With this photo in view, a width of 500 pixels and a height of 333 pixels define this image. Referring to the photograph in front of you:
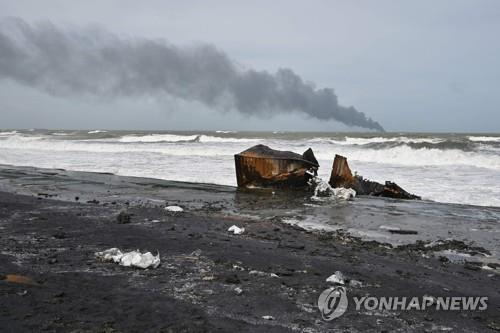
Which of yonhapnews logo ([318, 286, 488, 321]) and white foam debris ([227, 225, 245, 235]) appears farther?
white foam debris ([227, 225, 245, 235])

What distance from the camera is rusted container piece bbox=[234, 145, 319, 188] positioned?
A: 11.7 metres

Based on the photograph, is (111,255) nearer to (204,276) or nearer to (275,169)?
(204,276)

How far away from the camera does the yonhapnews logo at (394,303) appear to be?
→ 349 cm

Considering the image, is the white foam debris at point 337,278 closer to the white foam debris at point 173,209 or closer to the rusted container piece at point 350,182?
the white foam debris at point 173,209

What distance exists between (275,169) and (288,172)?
14.3 inches

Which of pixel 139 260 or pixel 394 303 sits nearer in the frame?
pixel 394 303

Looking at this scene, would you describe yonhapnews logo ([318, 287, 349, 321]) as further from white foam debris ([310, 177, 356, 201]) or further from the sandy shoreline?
white foam debris ([310, 177, 356, 201])

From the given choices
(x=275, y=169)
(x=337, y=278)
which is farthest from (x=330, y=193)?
(x=337, y=278)

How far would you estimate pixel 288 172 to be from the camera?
11703 millimetres

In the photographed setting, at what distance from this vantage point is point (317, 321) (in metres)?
3.17

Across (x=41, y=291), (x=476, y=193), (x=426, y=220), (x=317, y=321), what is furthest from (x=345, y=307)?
(x=476, y=193)

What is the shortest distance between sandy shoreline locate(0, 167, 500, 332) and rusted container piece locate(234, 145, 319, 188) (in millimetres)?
4118

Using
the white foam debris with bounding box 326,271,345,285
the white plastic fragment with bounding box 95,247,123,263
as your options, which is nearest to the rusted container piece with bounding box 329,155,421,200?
the white foam debris with bounding box 326,271,345,285

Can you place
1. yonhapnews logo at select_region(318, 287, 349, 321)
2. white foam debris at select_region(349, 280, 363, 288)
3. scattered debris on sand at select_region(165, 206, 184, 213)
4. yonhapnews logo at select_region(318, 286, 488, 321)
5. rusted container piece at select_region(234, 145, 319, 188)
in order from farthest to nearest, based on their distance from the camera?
rusted container piece at select_region(234, 145, 319, 188), scattered debris on sand at select_region(165, 206, 184, 213), white foam debris at select_region(349, 280, 363, 288), yonhapnews logo at select_region(318, 286, 488, 321), yonhapnews logo at select_region(318, 287, 349, 321)
